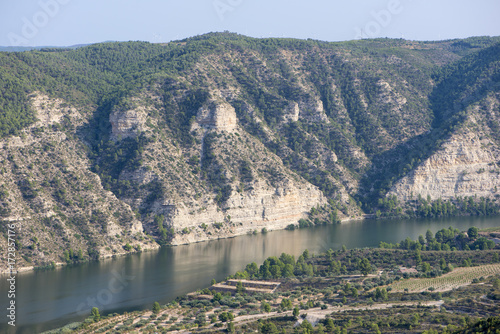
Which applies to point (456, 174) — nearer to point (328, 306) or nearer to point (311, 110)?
point (311, 110)

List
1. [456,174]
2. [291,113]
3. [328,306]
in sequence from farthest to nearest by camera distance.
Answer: [291,113]
[456,174]
[328,306]

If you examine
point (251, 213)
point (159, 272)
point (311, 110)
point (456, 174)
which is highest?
point (311, 110)

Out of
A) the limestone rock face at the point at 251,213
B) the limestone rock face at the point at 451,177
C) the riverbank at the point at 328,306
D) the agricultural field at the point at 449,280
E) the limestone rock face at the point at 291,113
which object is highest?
the limestone rock face at the point at 291,113

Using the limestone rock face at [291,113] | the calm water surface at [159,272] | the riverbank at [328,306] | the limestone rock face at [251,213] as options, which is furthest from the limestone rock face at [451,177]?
the riverbank at [328,306]

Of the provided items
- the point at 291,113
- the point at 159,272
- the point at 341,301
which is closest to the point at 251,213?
the point at 291,113

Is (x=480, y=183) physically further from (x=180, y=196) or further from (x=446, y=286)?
(x=446, y=286)

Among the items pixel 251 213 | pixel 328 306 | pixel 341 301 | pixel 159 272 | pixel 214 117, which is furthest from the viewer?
pixel 214 117

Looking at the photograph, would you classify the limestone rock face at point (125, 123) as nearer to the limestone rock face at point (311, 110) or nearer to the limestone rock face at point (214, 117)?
the limestone rock face at point (214, 117)
